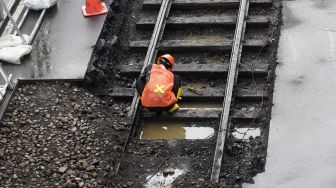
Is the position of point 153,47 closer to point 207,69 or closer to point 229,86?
point 207,69

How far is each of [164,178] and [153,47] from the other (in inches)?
111

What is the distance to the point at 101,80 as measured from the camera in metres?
9.97

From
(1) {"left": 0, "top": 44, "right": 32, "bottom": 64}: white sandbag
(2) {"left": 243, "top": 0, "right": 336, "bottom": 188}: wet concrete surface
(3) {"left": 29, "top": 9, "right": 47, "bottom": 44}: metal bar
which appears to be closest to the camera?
(2) {"left": 243, "top": 0, "right": 336, "bottom": 188}: wet concrete surface

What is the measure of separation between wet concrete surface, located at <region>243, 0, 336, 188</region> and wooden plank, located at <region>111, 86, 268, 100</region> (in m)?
0.37

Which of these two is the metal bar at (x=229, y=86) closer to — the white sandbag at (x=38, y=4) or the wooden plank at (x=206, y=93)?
the wooden plank at (x=206, y=93)

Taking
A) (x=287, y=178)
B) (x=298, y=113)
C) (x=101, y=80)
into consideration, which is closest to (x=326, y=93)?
(x=298, y=113)

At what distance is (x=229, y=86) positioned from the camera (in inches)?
368

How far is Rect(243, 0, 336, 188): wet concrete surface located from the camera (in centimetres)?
786

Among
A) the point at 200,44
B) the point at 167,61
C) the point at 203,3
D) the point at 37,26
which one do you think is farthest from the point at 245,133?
the point at 37,26

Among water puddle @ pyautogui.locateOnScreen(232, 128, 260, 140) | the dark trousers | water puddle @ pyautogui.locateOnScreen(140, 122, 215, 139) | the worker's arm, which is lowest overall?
water puddle @ pyautogui.locateOnScreen(140, 122, 215, 139)

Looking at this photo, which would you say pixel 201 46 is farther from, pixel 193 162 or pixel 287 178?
pixel 287 178

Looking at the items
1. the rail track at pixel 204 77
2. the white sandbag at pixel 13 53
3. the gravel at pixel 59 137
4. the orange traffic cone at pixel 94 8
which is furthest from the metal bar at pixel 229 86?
the white sandbag at pixel 13 53

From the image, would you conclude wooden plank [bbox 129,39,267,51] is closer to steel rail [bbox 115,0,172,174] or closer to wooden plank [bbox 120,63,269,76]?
steel rail [bbox 115,0,172,174]

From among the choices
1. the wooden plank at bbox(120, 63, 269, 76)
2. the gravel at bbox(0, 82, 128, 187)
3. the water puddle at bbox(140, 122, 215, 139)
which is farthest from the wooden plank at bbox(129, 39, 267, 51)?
the water puddle at bbox(140, 122, 215, 139)
